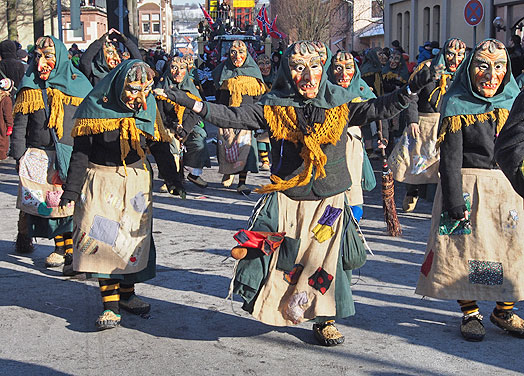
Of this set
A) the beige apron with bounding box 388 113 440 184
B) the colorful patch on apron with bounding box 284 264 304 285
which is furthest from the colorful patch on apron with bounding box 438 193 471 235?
the beige apron with bounding box 388 113 440 184

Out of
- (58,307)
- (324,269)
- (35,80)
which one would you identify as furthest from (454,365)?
(35,80)

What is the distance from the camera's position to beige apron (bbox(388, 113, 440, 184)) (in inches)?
362

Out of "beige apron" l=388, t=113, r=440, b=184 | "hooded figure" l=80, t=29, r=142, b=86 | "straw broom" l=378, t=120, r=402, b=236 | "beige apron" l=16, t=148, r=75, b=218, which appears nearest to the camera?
"beige apron" l=16, t=148, r=75, b=218

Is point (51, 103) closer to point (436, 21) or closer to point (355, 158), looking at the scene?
point (355, 158)

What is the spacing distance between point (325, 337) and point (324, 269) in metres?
0.46

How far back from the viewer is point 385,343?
5.39 meters

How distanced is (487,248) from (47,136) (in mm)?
3766

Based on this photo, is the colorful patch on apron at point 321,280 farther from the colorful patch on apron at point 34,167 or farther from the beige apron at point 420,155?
the beige apron at point 420,155

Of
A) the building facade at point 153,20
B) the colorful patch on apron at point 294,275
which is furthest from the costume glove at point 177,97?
the building facade at point 153,20

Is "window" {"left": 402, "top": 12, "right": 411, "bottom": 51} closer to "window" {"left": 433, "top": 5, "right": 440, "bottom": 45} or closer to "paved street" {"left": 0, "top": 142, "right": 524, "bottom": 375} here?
"window" {"left": 433, "top": 5, "right": 440, "bottom": 45}

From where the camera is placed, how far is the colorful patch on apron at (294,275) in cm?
520

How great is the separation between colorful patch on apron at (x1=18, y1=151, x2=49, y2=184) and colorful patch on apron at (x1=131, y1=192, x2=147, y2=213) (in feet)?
5.92

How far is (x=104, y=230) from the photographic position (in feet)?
18.5

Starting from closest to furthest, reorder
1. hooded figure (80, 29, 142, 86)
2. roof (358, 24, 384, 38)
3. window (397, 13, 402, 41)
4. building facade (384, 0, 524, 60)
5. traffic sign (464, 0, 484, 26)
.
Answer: hooded figure (80, 29, 142, 86) → traffic sign (464, 0, 484, 26) → building facade (384, 0, 524, 60) → window (397, 13, 402, 41) → roof (358, 24, 384, 38)
